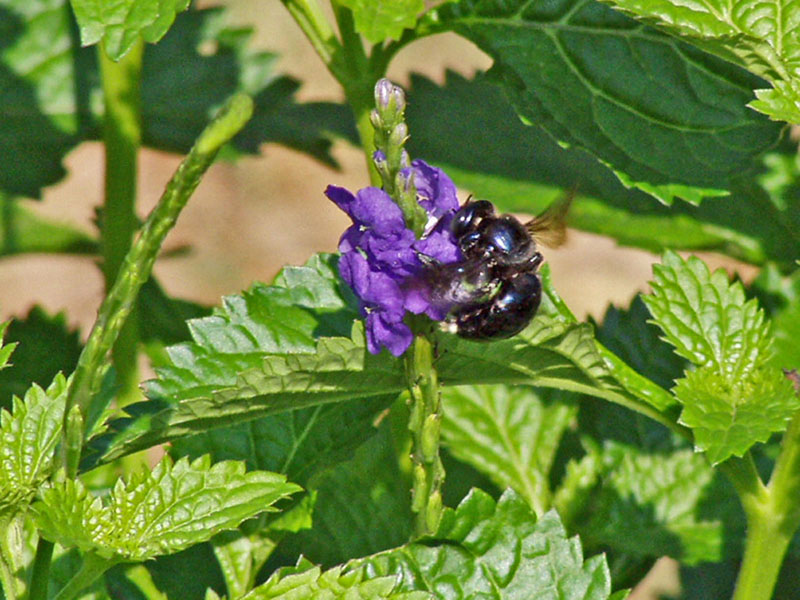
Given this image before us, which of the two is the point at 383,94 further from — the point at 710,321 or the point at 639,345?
the point at 639,345

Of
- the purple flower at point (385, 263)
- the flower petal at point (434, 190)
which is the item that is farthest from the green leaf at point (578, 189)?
the purple flower at point (385, 263)

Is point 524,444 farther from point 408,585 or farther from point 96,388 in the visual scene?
point 96,388

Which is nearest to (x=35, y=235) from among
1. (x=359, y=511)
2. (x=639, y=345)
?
(x=359, y=511)

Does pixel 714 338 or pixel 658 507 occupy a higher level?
pixel 714 338

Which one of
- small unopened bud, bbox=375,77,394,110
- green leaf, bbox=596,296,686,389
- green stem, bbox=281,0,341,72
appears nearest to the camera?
small unopened bud, bbox=375,77,394,110

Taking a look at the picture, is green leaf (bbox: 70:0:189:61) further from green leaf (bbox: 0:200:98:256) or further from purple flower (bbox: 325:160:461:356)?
green leaf (bbox: 0:200:98:256)

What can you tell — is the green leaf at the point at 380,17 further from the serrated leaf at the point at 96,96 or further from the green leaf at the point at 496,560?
the serrated leaf at the point at 96,96

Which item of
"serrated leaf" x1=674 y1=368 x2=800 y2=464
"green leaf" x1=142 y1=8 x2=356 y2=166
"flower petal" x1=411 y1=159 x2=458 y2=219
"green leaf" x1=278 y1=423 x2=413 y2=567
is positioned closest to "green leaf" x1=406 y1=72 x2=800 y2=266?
"green leaf" x1=142 y1=8 x2=356 y2=166
